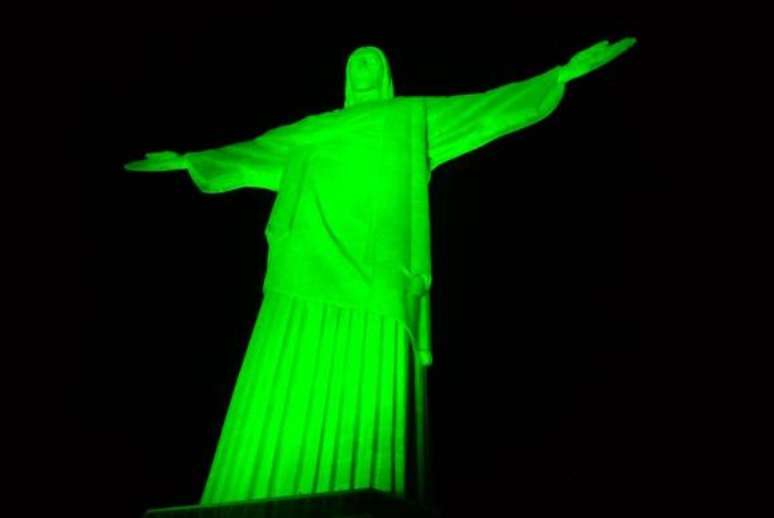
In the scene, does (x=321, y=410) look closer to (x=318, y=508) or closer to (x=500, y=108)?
A: (x=318, y=508)

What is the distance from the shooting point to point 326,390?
10.2 ft

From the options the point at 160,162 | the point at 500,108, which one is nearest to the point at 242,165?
the point at 160,162

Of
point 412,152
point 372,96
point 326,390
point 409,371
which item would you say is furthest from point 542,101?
point 326,390

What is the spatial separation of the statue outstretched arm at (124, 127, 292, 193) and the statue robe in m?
0.03

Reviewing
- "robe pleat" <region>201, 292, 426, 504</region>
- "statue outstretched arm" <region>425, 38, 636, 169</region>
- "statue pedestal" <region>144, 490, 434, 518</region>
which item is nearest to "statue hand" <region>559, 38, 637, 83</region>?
"statue outstretched arm" <region>425, 38, 636, 169</region>

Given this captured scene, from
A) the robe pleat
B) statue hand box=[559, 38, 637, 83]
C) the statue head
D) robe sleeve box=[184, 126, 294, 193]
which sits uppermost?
the statue head

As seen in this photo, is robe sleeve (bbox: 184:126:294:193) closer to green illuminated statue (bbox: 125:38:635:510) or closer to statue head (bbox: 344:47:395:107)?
green illuminated statue (bbox: 125:38:635:510)

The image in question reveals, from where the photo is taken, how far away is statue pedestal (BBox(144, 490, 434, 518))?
2.34 m

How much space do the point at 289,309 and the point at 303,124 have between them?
121 cm

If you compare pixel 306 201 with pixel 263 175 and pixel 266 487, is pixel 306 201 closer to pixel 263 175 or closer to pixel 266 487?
pixel 263 175

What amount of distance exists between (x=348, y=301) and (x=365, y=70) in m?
1.71

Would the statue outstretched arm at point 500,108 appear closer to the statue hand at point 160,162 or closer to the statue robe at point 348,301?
the statue robe at point 348,301

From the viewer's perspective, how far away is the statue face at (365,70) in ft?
14.4

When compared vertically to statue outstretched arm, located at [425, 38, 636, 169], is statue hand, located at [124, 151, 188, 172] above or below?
below
